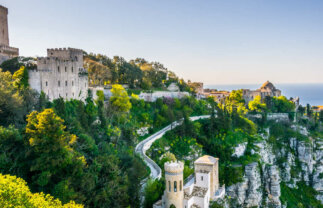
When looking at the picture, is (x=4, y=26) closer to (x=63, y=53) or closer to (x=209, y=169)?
(x=63, y=53)

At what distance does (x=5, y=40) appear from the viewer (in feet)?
135

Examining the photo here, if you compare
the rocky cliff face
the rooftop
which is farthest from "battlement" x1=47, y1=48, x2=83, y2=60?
the rocky cliff face

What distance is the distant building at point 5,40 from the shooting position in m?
38.2

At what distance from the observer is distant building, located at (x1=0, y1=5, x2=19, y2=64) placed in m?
38.2

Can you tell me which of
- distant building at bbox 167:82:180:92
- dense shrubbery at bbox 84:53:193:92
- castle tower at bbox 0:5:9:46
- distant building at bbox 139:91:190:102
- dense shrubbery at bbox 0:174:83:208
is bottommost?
dense shrubbery at bbox 0:174:83:208

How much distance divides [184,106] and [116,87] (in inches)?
719

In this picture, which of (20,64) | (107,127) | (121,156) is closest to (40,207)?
(121,156)

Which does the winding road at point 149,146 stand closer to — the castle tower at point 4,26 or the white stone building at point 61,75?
the white stone building at point 61,75

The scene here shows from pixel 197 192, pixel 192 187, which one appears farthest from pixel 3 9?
pixel 197 192

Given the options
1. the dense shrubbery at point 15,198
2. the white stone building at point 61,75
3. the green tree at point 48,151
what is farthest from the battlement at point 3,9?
the dense shrubbery at point 15,198

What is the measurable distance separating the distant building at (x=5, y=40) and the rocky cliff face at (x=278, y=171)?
122ft

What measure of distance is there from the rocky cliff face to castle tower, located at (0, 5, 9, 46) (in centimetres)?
4023

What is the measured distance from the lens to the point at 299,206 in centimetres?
4394

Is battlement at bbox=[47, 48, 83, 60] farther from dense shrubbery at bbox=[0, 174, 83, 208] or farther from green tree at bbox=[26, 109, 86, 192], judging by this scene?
dense shrubbery at bbox=[0, 174, 83, 208]
